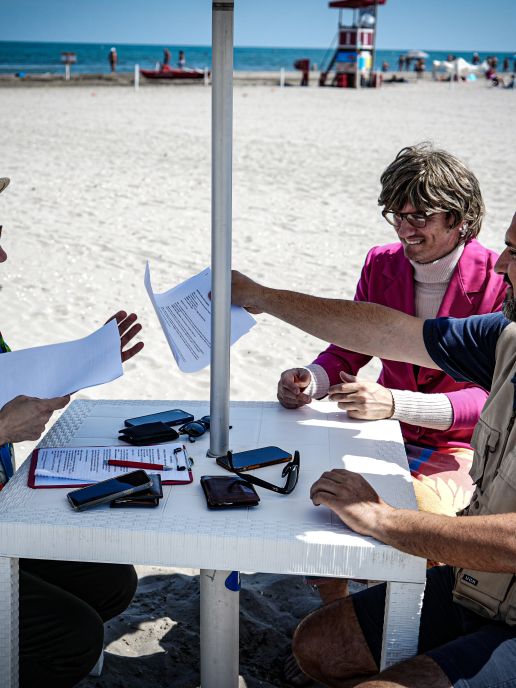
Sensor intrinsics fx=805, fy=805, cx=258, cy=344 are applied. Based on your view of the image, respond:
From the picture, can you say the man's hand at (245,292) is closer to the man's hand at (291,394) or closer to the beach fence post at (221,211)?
the man's hand at (291,394)

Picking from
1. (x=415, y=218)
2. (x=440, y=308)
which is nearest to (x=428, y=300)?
(x=440, y=308)

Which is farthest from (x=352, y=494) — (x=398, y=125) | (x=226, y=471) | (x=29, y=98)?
(x=29, y=98)

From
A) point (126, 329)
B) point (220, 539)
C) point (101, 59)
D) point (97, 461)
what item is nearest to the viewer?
point (220, 539)

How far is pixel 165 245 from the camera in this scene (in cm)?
743

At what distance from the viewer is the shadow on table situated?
247cm

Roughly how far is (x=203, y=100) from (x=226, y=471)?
22.8 meters

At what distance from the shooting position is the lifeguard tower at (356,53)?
33.5 metres

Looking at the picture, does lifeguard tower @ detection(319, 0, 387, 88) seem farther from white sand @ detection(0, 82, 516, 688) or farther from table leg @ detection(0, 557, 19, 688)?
table leg @ detection(0, 557, 19, 688)

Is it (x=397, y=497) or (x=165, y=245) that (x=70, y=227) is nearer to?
(x=165, y=245)

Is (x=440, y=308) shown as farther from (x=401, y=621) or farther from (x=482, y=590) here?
(x=401, y=621)

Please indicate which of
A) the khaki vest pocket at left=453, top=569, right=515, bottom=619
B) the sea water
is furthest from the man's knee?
the sea water

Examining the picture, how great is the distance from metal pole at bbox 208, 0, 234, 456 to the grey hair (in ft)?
2.94

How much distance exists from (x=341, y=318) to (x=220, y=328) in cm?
62

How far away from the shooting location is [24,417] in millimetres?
1996
